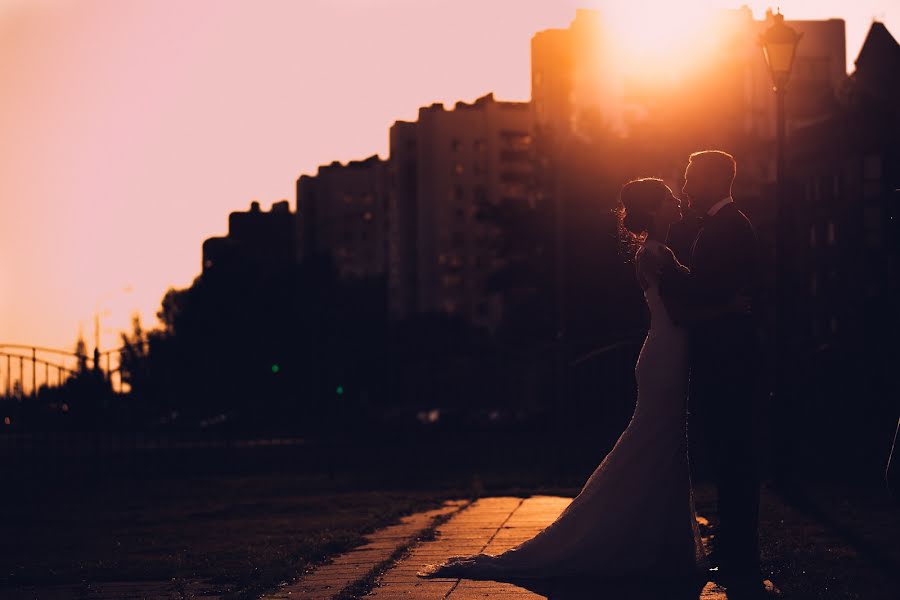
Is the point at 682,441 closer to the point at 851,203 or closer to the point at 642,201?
the point at 642,201

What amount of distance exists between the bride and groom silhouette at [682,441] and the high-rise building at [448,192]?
509 ft

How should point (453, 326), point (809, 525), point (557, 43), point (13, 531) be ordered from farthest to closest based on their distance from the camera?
point (453, 326) < point (557, 43) < point (13, 531) < point (809, 525)

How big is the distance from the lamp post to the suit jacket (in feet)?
A: 29.5

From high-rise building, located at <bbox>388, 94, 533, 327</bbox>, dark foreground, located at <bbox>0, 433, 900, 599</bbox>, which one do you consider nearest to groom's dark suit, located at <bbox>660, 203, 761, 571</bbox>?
dark foreground, located at <bbox>0, 433, 900, 599</bbox>

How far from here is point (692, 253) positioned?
26.2 feet

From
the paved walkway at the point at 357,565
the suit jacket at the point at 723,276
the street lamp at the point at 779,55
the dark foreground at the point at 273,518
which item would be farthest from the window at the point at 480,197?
the suit jacket at the point at 723,276

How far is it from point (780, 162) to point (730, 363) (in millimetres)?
9451

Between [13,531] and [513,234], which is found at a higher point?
[513,234]

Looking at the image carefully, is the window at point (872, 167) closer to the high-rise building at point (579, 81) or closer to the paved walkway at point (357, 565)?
the high-rise building at point (579, 81)

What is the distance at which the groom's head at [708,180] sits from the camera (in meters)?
7.97

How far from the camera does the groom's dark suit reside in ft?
25.6

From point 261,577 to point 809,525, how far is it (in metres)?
4.61

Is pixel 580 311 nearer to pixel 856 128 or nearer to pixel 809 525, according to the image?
pixel 856 128

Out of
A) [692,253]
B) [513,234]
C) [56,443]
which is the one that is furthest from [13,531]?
[513,234]
